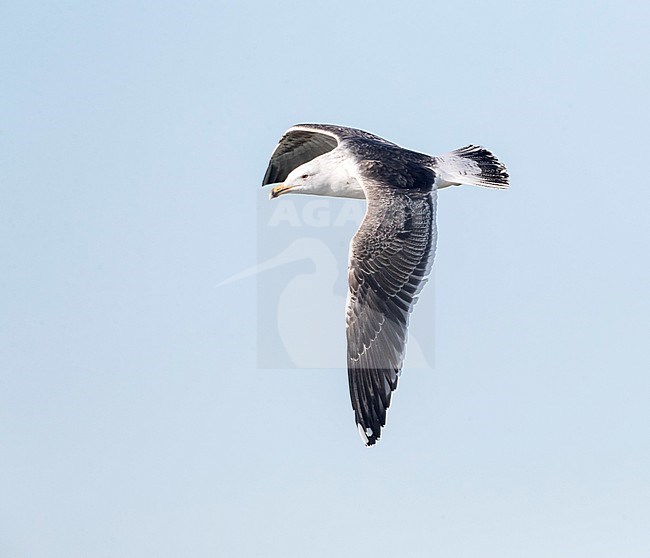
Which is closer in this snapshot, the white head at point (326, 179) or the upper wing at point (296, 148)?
the white head at point (326, 179)

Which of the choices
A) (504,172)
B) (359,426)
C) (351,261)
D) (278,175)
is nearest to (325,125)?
(278,175)

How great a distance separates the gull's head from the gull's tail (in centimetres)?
157

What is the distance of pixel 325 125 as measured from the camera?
62.6 ft

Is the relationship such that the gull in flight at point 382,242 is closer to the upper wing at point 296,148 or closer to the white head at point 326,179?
the white head at point 326,179

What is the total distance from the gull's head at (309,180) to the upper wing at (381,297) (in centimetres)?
190

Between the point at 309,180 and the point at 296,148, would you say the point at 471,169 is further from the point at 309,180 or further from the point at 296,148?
the point at 296,148

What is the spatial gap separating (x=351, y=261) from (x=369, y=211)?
782 millimetres

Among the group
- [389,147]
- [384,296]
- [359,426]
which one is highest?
[389,147]

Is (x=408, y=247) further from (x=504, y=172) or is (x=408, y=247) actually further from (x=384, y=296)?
(x=504, y=172)

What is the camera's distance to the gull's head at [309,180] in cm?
1716

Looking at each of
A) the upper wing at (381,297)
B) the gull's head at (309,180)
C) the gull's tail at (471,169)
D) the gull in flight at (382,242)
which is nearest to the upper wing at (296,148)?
the gull's head at (309,180)

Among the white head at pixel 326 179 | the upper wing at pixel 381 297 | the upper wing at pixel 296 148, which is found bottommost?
the upper wing at pixel 381 297

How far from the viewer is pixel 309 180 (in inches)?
679

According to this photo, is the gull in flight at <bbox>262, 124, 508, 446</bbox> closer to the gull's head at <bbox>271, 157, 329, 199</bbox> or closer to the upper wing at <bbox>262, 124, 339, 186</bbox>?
the gull's head at <bbox>271, 157, 329, 199</bbox>
